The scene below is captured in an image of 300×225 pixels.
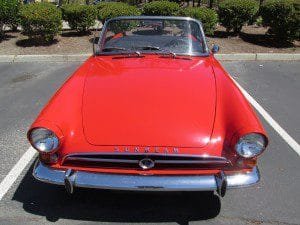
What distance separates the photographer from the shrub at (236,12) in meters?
11.1

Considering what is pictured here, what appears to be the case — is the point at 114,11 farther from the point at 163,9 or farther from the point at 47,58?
the point at 47,58

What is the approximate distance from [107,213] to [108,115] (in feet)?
2.87

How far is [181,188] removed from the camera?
3.29 m

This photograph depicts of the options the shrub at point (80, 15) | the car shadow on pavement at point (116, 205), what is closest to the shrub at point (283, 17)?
the shrub at point (80, 15)

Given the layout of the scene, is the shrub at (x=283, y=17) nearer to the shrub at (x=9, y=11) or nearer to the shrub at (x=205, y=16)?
the shrub at (x=205, y=16)

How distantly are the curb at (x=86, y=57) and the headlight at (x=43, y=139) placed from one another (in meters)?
6.50

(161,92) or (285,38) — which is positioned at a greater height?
(161,92)

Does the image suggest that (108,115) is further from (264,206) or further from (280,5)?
(280,5)

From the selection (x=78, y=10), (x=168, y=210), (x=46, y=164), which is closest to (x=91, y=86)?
(x=46, y=164)

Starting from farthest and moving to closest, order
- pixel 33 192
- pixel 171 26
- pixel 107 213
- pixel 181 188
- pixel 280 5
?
1. pixel 280 5
2. pixel 171 26
3. pixel 33 192
4. pixel 107 213
5. pixel 181 188

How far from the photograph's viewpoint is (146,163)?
337 cm

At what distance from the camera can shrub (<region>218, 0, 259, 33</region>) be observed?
436 inches

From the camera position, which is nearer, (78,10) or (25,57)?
(25,57)

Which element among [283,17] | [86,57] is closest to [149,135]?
[86,57]
